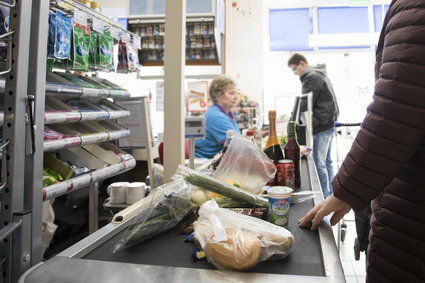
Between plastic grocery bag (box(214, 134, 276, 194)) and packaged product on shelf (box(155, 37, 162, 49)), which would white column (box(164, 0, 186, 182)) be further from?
packaged product on shelf (box(155, 37, 162, 49))

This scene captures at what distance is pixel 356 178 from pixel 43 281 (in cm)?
78

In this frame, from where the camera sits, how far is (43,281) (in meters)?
0.77

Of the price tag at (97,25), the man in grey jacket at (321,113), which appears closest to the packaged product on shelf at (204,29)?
the man in grey jacket at (321,113)

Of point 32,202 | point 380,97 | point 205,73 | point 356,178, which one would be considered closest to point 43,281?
point 32,202

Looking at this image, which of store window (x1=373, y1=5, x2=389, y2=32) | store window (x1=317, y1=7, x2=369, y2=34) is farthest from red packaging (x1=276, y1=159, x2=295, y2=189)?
store window (x1=373, y1=5, x2=389, y2=32)

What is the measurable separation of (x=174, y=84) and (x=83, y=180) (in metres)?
0.73

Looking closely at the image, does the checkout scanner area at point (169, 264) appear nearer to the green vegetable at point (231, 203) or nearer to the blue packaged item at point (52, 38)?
the green vegetable at point (231, 203)

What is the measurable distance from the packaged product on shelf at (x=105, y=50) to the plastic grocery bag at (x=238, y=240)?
59.8 inches

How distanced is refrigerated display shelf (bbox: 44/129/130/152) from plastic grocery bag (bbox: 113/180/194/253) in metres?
0.79

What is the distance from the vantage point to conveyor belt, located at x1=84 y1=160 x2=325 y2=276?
828 mm

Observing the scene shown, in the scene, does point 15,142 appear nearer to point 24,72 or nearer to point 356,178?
point 24,72

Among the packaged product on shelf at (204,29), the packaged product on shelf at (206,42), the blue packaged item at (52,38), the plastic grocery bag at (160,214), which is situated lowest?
the plastic grocery bag at (160,214)

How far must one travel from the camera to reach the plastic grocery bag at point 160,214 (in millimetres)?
966

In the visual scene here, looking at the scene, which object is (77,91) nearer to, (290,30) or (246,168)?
(246,168)
